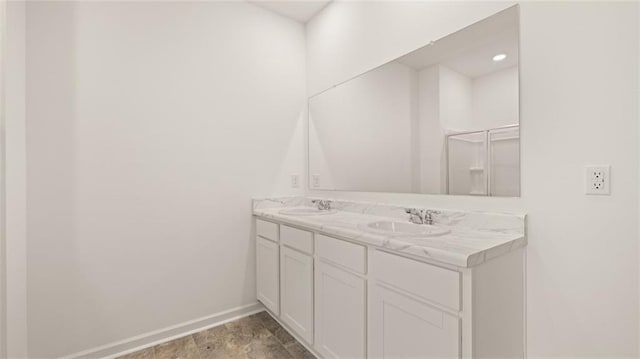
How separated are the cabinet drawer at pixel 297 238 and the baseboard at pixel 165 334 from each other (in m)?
0.82

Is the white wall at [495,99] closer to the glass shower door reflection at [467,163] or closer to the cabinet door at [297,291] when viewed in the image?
the glass shower door reflection at [467,163]

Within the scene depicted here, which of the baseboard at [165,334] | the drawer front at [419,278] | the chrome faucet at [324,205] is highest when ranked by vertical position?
the chrome faucet at [324,205]

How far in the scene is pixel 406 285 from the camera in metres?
1.19

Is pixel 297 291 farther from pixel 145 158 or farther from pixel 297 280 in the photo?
pixel 145 158

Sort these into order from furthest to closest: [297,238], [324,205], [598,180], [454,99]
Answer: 1. [324,205]
2. [297,238]
3. [454,99]
4. [598,180]

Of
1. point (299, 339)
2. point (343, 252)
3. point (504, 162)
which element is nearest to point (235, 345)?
point (299, 339)

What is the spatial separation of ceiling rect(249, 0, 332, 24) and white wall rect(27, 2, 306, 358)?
0.07 meters

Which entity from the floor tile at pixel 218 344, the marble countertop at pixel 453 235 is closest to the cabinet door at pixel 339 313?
the marble countertop at pixel 453 235

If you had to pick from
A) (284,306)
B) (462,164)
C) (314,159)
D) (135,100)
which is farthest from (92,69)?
(462,164)

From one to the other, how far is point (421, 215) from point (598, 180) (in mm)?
787

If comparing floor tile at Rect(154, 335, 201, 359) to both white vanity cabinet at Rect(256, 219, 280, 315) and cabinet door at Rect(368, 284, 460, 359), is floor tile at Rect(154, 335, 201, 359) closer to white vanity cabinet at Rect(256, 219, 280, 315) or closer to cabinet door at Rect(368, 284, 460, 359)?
white vanity cabinet at Rect(256, 219, 280, 315)

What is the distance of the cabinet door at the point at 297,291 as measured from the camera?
1763 mm

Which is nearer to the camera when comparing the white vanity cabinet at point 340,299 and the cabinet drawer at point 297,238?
the white vanity cabinet at point 340,299

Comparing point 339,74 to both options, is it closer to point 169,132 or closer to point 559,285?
point 169,132
